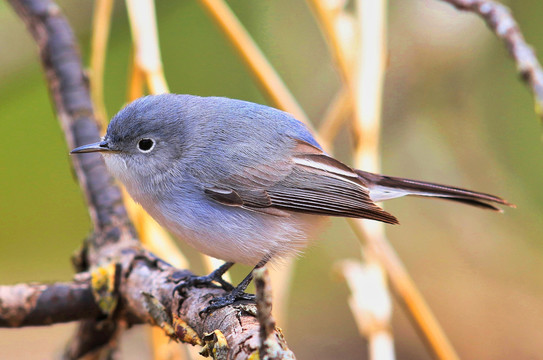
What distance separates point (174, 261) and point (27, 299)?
1.68 feet

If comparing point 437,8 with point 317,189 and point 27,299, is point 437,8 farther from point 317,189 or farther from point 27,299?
point 27,299

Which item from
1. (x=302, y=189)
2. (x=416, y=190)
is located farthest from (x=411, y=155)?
(x=302, y=189)

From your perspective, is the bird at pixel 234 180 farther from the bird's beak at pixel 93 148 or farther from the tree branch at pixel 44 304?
the tree branch at pixel 44 304

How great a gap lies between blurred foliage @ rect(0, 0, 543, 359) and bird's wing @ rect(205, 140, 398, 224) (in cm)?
112

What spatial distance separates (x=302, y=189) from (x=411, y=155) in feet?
5.89

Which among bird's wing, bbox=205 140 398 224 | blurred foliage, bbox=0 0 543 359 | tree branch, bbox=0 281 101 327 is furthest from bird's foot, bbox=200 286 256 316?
blurred foliage, bbox=0 0 543 359

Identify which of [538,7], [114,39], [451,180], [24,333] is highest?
[114,39]

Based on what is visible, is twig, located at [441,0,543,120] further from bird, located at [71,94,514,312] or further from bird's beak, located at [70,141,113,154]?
bird's beak, located at [70,141,113,154]

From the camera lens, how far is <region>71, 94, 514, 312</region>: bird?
64.8 inches

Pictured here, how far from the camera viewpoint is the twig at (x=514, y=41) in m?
1.29

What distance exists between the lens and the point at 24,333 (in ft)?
10.3

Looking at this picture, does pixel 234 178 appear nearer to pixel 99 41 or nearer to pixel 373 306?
pixel 373 306

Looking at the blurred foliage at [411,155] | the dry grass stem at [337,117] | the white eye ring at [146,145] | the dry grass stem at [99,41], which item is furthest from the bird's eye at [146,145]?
the blurred foliage at [411,155]

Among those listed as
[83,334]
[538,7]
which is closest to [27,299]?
[83,334]
